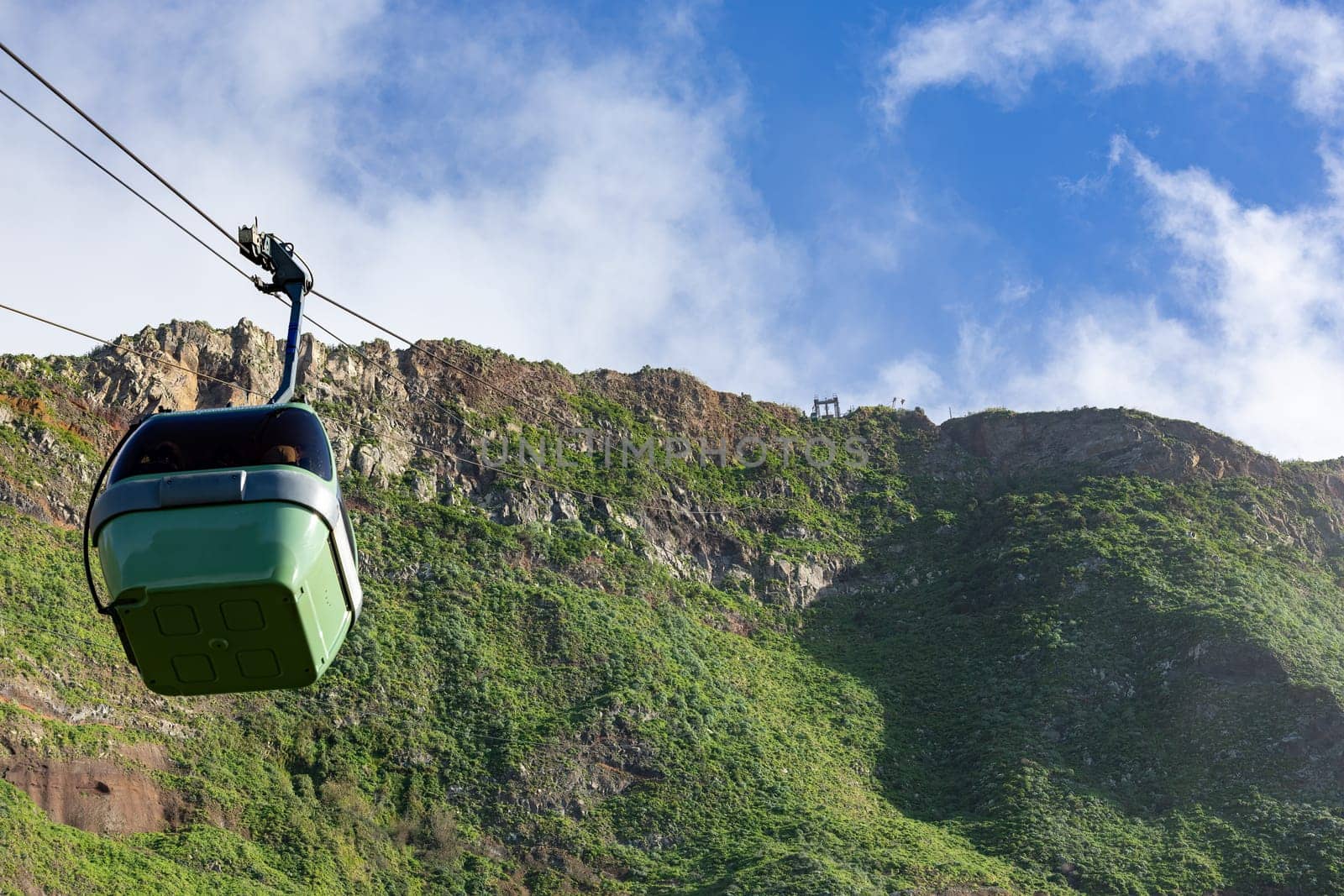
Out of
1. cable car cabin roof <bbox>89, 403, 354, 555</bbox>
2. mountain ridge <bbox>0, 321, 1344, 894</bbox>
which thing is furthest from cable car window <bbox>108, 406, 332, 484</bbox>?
mountain ridge <bbox>0, 321, 1344, 894</bbox>

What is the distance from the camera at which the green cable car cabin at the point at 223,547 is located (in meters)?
10.3

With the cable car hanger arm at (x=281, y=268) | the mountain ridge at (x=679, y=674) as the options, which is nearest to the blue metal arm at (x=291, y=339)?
the cable car hanger arm at (x=281, y=268)

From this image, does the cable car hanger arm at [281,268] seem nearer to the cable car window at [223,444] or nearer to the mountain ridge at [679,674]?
the cable car window at [223,444]

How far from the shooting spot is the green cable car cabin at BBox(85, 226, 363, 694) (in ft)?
33.8

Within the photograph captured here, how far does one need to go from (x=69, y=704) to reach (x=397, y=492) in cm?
1970

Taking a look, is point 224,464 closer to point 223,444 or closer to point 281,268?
point 223,444

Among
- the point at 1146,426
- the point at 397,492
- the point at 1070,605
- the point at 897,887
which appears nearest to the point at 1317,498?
the point at 1146,426

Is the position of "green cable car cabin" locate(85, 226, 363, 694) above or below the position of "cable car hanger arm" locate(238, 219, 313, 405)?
below

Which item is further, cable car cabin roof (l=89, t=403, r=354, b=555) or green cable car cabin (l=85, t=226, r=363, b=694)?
cable car cabin roof (l=89, t=403, r=354, b=555)

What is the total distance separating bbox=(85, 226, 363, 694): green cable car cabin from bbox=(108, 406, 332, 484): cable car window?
0.04ft

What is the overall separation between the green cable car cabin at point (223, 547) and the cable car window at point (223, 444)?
1 centimetres

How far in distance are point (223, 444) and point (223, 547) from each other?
1.16 meters

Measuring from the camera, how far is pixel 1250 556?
6231cm

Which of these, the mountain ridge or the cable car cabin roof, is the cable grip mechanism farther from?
the mountain ridge
